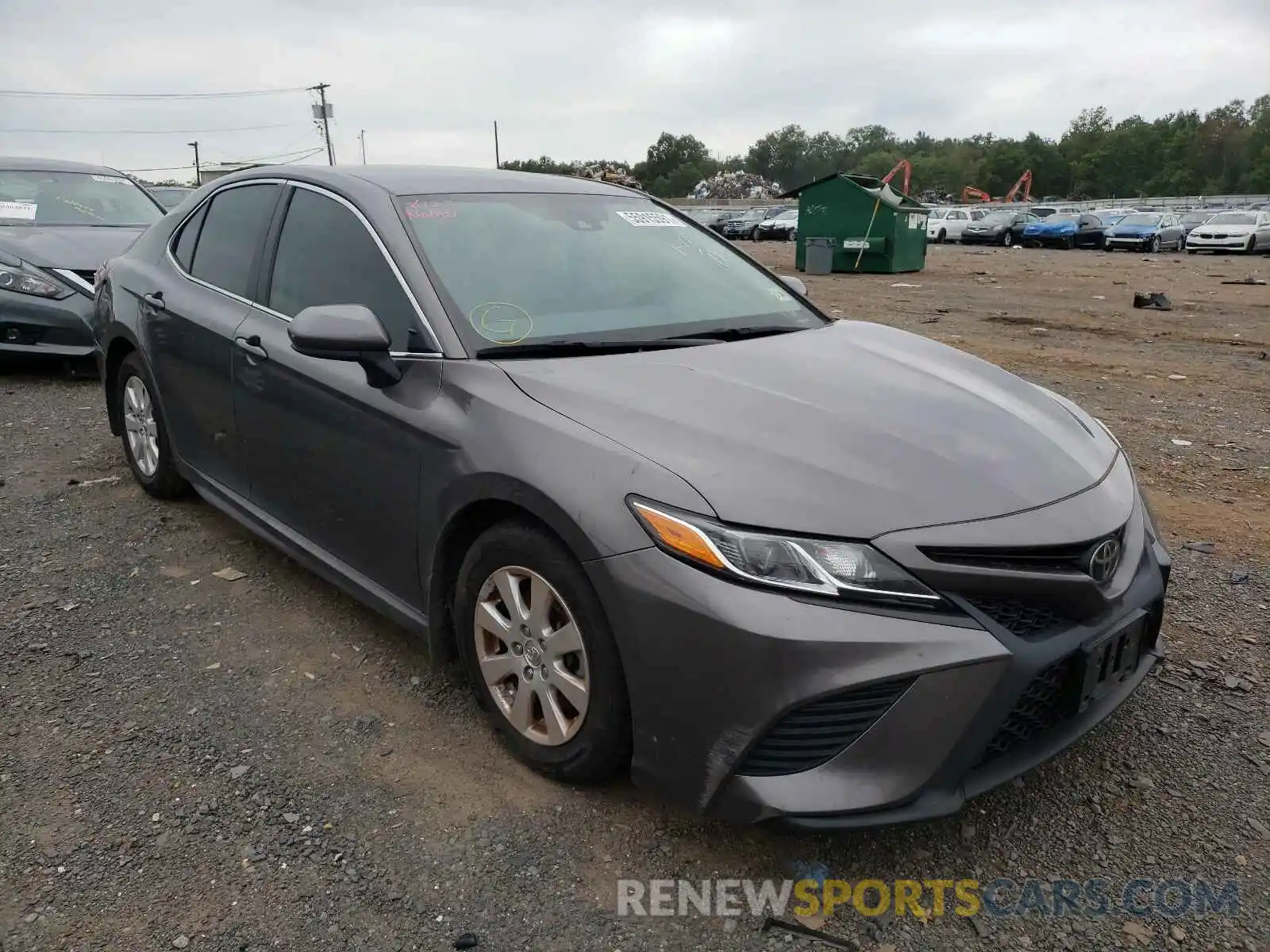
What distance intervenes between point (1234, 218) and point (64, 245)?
104 ft

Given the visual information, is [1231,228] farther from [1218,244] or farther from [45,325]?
[45,325]

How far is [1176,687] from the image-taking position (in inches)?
120

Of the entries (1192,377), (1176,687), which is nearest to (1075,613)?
(1176,687)

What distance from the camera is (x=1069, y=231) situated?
33344mm

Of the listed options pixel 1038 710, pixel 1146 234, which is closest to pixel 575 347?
pixel 1038 710

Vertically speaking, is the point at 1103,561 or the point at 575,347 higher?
the point at 575,347

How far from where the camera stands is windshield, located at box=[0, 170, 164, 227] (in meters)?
7.95

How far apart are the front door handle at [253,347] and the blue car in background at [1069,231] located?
34608 millimetres

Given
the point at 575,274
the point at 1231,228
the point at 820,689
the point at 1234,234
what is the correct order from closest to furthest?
the point at 820,689 < the point at 575,274 < the point at 1234,234 < the point at 1231,228

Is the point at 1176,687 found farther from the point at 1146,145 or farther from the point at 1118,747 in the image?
the point at 1146,145

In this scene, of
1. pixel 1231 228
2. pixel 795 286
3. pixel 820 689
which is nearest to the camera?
pixel 820 689

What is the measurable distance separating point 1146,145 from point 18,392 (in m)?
115

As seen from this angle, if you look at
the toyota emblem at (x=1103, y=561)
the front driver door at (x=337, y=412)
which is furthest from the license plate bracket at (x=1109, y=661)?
the front driver door at (x=337, y=412)

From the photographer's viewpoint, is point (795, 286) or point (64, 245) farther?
point (64, 245)
